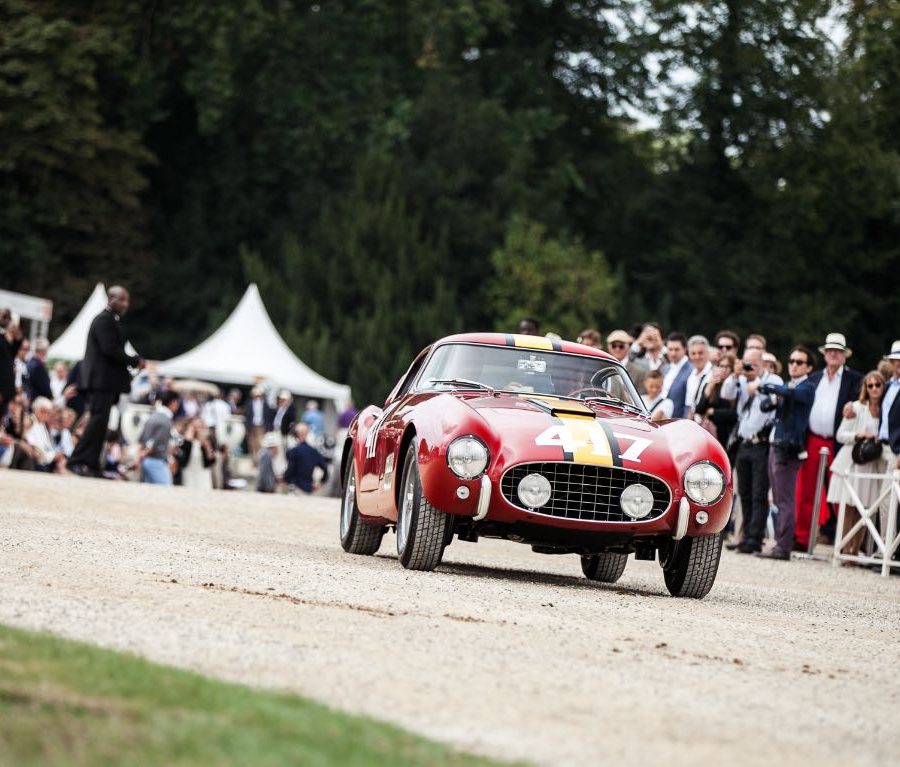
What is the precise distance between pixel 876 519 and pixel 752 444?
5.09 ft

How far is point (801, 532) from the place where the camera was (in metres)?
20.8

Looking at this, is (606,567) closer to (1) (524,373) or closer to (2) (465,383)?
(1) (524,373)

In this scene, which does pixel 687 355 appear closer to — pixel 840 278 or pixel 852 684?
pixel 852 684

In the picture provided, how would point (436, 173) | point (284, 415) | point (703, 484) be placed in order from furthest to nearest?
point (436, 173) → point (284, 415) → point (703, 484)

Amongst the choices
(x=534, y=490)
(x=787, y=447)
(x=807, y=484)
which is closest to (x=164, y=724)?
(x=534, y=490)

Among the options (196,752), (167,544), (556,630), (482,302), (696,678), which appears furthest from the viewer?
(482,302)

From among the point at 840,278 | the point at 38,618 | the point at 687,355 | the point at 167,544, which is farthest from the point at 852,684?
the point at 840,278

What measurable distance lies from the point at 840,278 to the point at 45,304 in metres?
29.1

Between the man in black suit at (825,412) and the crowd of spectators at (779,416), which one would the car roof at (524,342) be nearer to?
the crowd of spectators at (779,416)

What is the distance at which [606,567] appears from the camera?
45.3 ft

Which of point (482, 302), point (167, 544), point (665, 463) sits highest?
point (482, 302)

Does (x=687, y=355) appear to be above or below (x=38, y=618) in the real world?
above

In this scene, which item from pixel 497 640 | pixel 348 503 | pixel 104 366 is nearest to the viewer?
pixel 497 640

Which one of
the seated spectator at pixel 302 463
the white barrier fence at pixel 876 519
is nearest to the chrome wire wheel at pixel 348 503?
the white barrier fence at pixel 876 519
